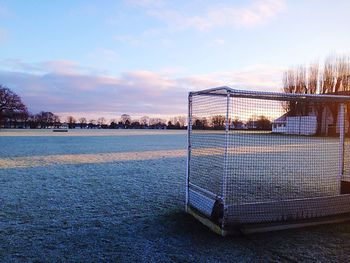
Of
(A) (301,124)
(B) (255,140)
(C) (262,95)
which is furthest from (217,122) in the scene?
(A) (301,124)

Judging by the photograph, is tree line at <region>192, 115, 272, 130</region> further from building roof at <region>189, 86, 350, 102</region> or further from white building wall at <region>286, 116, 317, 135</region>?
white building wall at <region>286, 116, 317, 135</region>

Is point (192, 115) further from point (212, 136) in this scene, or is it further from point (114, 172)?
point (114, 172)

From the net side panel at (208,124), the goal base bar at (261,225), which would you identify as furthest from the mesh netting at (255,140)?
the goal base bar at (261,225)

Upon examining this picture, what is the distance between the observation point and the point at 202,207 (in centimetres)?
511

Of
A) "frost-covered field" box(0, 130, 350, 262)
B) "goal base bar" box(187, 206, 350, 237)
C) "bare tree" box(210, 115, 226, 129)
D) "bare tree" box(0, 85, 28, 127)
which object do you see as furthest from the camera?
"bare tree" box(0, 85, 28, 127)

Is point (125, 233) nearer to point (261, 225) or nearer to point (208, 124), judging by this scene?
point (261, 225)

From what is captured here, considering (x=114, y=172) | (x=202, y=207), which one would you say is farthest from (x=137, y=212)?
(x=114, y=172)

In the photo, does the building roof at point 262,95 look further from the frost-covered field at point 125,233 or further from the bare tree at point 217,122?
the frost-covered field at point 125,233

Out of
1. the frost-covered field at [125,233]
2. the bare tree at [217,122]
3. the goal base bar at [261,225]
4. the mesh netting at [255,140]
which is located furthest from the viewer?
the bare tree at [217,122]

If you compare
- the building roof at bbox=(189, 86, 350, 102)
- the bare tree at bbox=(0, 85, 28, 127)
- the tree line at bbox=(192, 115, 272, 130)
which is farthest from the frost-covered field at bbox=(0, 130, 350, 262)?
the bare tree at bbox=(0, 85, 28, 127)

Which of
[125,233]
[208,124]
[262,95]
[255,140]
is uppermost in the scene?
[262,95]

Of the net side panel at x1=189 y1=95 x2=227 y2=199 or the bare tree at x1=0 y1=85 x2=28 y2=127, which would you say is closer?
the net side panel at x1=189 y1=95 x2=227 y2=199

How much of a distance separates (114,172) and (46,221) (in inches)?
206

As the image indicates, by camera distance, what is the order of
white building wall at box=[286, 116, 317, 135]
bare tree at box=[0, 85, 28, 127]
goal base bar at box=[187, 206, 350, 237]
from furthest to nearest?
bare tree at box=[0, 85, 28, 127] < white building wall at box=[286, 116, 317, 135] < goal base bar at box=[187, 206, 350, 237]
